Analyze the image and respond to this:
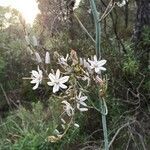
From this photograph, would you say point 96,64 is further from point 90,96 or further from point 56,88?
point 90,96

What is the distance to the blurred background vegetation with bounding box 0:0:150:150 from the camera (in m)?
4.42

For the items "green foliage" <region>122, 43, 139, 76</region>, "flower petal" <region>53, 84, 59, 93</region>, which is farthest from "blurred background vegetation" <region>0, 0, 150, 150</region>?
"flower petal" <region>53, 84, 59, 93</region>

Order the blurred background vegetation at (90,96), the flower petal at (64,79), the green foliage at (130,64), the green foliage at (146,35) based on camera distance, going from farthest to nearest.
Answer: the green foliage at (146,35) < the green foliage at (130,64) < the blurred background vegetation at (90,96) < the flower petal at (64,79)

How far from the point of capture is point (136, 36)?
5.12 metres

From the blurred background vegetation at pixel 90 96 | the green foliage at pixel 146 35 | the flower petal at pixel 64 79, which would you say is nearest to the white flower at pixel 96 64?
the flower petal at pixel 64 79

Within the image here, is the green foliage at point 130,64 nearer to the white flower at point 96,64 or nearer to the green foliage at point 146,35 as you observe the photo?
the green foliage at point 146,35

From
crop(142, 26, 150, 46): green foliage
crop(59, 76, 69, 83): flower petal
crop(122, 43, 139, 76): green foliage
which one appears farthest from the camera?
crop(142, 26, 150, 46): green foliage

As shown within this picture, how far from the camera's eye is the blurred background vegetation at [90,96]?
14.5 ft

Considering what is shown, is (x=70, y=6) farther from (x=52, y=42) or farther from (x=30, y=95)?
(x=30, y=95)

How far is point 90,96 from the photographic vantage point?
14.8 feet

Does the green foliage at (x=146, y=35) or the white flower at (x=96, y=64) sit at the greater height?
the green foliage at (x=146, y=35)

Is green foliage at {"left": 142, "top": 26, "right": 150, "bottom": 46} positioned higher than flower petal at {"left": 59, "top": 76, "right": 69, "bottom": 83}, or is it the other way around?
green foliage at {"left": 142, "top": 26, "right": 150, "bottom": 46}

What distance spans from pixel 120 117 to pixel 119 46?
827 mm

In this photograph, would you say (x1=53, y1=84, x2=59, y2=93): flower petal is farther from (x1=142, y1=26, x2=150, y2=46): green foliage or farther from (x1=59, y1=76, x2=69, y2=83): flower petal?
(x1=142, y1=26, x2=150, y2=46): green foliage
